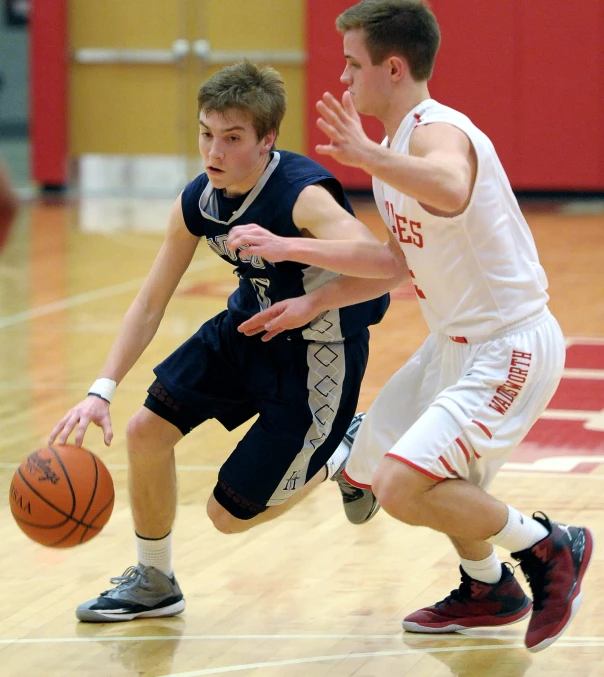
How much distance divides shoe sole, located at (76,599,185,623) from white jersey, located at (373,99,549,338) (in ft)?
4.15

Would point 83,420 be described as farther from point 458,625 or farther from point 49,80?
point 49,80

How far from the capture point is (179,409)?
13.5ft

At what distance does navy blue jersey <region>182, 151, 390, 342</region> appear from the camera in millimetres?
4023

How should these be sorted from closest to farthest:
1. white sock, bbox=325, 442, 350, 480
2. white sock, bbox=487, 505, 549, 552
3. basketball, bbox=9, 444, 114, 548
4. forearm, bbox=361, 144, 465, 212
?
forearm, bbox=361, 144, 465, 212
white sock, bbox=487, 505, 549, 552
basketball, bbox=9, 444, 114, 548
white sock, bbox=325, 442, 350, 480

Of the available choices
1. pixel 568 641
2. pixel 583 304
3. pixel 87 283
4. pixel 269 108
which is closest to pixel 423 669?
pixel 568 641

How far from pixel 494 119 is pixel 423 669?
13793mm

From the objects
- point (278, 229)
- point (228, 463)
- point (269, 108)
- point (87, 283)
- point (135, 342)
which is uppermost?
point (269, 108)

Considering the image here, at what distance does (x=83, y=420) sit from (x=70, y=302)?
21.6ft

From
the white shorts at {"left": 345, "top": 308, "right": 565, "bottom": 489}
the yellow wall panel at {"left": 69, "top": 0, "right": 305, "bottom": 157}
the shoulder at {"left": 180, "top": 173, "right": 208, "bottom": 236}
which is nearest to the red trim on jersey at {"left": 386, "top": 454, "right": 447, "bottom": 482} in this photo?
the white shorts at {"left": 345, "top": 308, "right": 565, "bottom": 489}

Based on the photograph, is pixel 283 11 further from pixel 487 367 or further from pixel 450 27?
pixel 487 367

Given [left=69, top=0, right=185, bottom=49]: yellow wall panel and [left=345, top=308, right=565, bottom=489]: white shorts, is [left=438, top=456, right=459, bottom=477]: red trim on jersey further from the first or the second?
[left=69, top=0, right=185, bottom=49]: yellow wall panel

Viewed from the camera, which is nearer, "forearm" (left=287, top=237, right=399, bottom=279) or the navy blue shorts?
"forearm" (left=287, top=237, right=399, bottom=279)

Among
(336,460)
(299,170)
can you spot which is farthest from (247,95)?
(336,460)

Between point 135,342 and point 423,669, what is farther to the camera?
point 135,342
